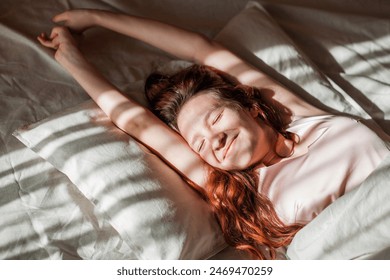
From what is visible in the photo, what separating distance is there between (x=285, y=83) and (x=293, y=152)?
25 cm

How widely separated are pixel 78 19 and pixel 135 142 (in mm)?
471

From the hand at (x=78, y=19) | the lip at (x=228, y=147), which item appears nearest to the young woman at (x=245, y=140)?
the lip at (x=228, y=147)

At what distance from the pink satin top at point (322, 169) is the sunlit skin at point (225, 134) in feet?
0.23

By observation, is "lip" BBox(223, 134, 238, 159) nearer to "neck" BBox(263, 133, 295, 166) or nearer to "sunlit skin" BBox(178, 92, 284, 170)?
"sunlit skin" BBox(178, 92, 284, 170)

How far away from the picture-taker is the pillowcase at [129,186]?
4.09 feet

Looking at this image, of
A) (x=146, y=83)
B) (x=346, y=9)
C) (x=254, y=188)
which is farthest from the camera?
(x=346, y=9)

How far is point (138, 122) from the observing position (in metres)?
1.41

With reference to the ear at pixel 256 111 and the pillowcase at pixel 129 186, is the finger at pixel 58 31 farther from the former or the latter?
the ear at pixel 256 111

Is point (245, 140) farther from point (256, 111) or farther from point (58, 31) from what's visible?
point (58, 31)

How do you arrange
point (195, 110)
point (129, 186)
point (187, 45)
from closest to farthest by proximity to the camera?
1. point (129, 186)
2. point (195, 110)
3. point (187, 45)

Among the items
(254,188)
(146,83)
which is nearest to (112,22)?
(146,83)

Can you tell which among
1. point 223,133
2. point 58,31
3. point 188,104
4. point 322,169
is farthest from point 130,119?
point 322,169
